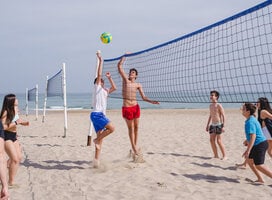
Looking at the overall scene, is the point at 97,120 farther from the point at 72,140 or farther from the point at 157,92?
the point at 72,140

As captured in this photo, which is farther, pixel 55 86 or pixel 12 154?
pixel 55 86

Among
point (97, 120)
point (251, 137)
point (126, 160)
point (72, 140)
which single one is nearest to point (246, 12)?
point (251, 137)

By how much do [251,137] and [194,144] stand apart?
154 inches

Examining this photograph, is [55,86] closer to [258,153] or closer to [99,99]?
[99,99]

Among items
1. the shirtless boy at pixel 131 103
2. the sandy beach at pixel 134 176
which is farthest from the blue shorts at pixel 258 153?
the shirtless boy at pixel 131 103

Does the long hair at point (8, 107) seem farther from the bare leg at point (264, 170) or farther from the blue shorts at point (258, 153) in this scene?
the bare leg at point (264, 170)

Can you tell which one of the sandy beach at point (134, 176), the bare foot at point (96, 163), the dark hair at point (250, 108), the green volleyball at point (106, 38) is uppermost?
the green volleyball at point (106, 38)

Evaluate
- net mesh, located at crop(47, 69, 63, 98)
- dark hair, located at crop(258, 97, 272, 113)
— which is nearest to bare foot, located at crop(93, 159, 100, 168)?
dark hair, located at crop(258, 97, 272, 113)

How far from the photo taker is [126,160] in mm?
6160

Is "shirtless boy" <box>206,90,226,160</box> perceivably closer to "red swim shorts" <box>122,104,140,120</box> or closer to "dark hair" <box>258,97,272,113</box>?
"dark hair" <box>258,97,272,113</box>

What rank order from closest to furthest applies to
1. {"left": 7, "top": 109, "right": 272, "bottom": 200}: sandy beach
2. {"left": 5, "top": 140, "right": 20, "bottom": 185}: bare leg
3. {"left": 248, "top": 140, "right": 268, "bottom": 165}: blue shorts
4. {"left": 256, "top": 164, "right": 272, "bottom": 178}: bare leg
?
{"left": 7, "top": 109, "right": 272, "bottom": 200}: sandy beach < {"left": 5, "top": 140, "right": 20, "bottom": 185}: bare leg < {"left": 256, "top": 164, "right": 272, "bottom": 178}: bare leg < {"left": 248, "top": 140, "right": 268, "bottom": 165}: blue shorts

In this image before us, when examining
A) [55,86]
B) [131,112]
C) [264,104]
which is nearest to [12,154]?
[131,112]

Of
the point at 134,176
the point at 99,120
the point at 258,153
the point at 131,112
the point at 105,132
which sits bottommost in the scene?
the point at 134,176

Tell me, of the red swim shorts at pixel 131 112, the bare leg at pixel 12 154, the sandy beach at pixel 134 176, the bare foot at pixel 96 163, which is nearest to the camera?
the sandy beach at pixel 134 176
